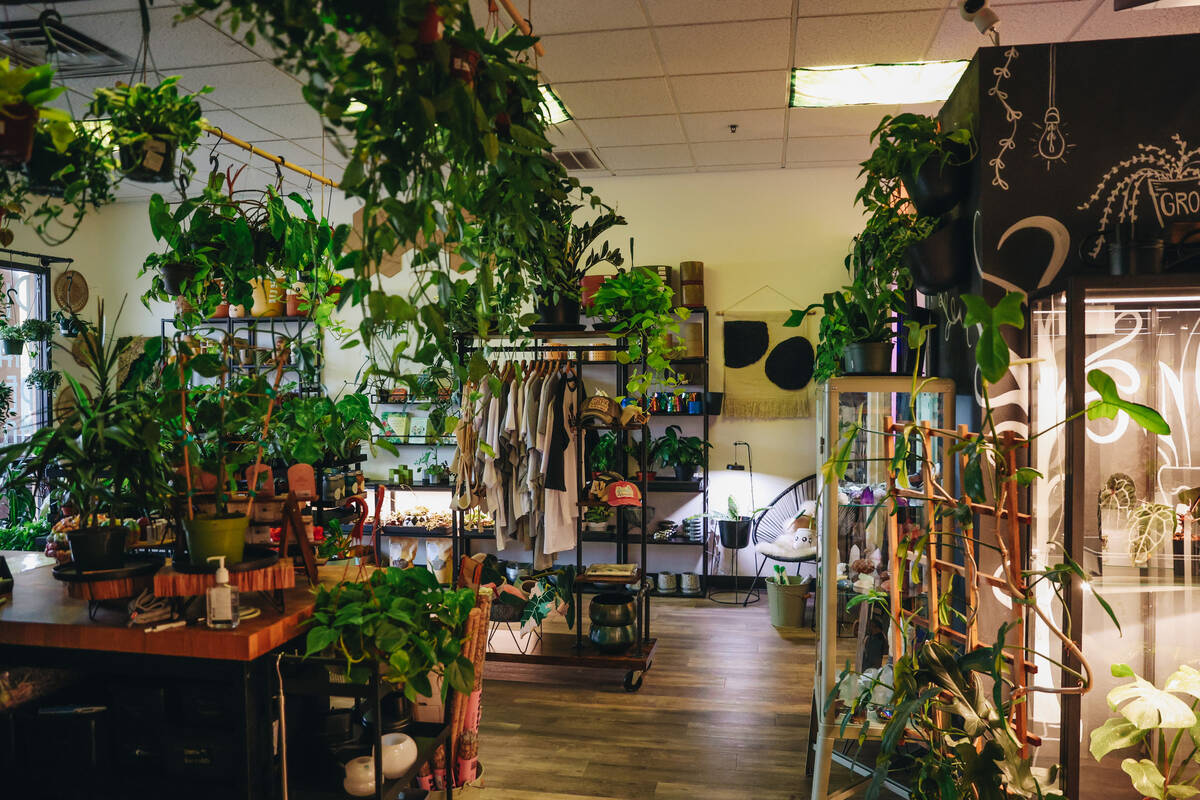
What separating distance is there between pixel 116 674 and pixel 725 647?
3.36 meters

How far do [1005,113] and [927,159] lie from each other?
0.86 feet

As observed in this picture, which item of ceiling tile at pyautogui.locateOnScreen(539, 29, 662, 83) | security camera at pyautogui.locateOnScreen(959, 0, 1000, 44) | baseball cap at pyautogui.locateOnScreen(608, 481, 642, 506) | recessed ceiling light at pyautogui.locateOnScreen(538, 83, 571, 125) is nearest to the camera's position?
security camera at pyautogui.locateOnScreen(959, 0, 1000, 44)

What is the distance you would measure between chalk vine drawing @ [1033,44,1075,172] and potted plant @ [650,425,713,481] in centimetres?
362

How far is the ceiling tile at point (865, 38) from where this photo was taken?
351cm

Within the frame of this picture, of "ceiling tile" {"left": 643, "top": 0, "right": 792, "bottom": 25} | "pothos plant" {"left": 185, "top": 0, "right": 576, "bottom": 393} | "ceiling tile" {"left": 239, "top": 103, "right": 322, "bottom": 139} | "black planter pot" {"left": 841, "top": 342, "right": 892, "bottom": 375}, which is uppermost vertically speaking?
"ceiling tile" {"left": 239, "top": 103, "right": 322, "bottom": 139}

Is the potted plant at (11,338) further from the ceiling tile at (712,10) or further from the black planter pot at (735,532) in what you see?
the black planter pot at (735,532)

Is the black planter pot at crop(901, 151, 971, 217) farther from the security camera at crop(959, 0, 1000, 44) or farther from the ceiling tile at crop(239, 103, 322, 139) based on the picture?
the ceiling tile at crop(239, 103, 322, 139)

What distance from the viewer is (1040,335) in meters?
2.53

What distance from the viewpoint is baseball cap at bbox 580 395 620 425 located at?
4.26 meters

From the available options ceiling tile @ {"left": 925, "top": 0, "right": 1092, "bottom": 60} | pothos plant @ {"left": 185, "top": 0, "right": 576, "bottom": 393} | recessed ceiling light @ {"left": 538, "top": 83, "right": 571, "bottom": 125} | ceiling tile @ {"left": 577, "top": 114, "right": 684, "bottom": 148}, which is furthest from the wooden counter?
ceiling tile @ {"left": 577, "top": 114, "right": 684, "bottom": 148}

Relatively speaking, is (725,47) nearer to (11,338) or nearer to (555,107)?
(555,107)

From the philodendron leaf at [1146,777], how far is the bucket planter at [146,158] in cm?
310

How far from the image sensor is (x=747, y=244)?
6.14 metres

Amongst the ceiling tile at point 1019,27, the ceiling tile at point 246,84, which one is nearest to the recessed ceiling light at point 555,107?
the ceiling tile at point 246,84
